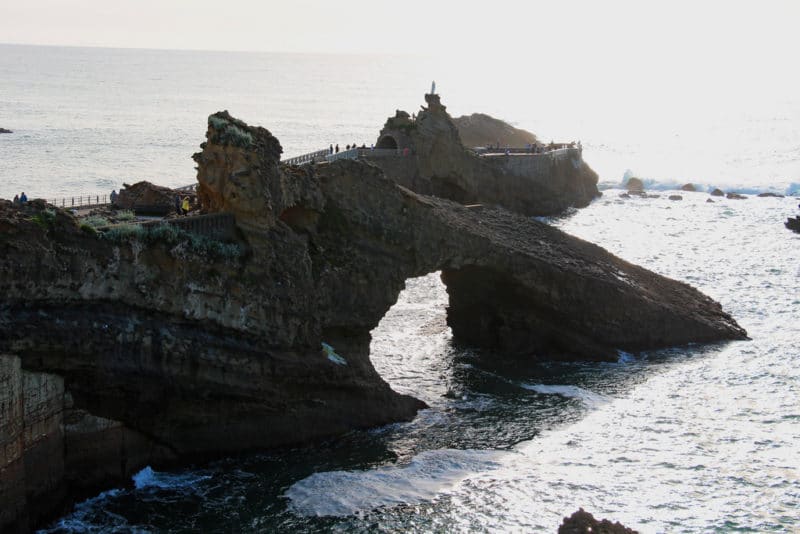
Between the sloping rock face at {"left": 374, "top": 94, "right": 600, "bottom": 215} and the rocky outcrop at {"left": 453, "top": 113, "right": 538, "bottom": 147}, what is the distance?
16.7m

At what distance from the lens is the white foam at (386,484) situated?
27391mm

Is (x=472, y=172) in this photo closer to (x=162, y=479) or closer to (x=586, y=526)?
(x=162, y=479)

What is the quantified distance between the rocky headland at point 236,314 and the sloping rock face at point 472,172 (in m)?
20.8

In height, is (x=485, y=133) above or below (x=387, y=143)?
above

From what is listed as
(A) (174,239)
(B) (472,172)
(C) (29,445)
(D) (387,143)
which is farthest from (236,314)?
(B) (472,172)

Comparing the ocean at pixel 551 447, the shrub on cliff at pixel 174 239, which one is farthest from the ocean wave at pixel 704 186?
the shrub on cliff at pixel 174 239

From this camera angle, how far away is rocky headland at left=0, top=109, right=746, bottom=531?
25359mm

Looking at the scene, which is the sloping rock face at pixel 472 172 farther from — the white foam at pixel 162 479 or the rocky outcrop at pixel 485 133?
the white foam at pixel 162 479

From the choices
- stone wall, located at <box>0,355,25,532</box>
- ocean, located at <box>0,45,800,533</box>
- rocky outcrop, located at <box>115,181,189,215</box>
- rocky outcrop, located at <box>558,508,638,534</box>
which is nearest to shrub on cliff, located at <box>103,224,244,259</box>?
rocky outcrop, located at <box>115,181,189,215</box>

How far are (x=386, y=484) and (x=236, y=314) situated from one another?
22.9ft

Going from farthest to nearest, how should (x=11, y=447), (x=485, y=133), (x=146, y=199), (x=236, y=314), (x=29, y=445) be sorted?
(x=485, y=133), (x=146, y=199), (x=236, y=314), (x=29, y=445), (x=11, y=447)

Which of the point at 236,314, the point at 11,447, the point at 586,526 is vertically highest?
the point at 236,314

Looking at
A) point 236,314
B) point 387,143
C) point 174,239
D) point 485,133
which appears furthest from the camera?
point 485,133

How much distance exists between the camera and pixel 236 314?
97.6 ft
